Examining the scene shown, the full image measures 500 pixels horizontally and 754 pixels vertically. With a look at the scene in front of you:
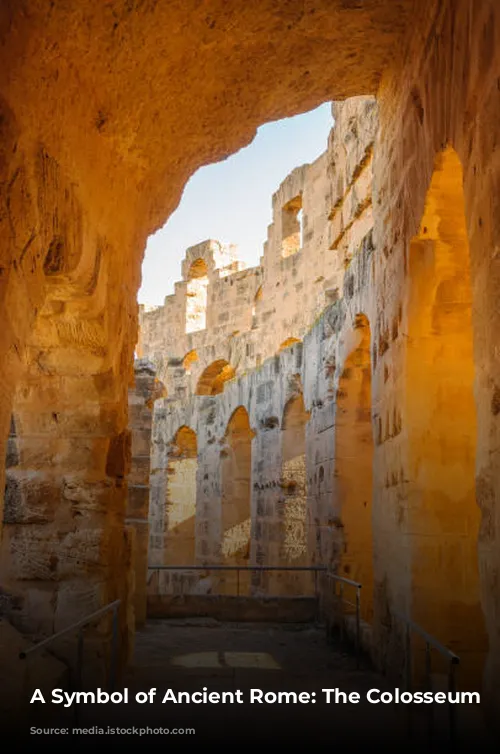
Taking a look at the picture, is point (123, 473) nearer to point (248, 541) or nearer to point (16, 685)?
point (16, 685)

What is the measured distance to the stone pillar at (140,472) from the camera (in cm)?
802

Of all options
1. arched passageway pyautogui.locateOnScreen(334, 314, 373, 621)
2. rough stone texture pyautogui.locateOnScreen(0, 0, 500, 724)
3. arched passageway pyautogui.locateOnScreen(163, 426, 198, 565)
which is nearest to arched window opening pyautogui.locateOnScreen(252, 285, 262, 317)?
arched passageway pyautogui.locateOnScreen(163, 426, 198, 565)

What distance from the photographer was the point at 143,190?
555 cm

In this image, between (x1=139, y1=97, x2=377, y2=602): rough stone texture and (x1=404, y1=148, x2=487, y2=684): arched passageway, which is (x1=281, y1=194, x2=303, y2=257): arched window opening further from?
(x1=404, y1=148, x2=487, y2=684): arched passageway

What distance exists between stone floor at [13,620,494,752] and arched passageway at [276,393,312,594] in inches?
113

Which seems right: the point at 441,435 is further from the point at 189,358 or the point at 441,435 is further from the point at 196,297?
the point at 196,297

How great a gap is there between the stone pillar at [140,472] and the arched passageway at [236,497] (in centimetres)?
480

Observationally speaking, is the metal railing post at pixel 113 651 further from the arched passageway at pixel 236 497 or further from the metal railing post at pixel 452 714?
the arched passageway at pixel 236 497

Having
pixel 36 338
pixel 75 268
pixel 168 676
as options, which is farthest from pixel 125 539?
pixel 75 268

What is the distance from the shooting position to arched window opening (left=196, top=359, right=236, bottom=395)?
19.5 meters

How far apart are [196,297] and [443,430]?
1903 cm

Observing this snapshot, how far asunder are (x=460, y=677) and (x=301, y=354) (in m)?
6.32

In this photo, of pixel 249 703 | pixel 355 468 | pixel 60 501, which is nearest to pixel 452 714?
pixel 249 703

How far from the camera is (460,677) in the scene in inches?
172
